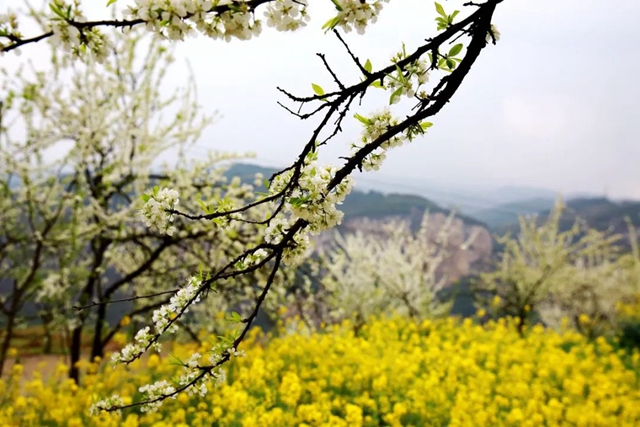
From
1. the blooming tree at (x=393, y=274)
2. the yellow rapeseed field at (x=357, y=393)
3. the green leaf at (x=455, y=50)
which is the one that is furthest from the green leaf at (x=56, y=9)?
the blooming tree at (x=393, y=274)

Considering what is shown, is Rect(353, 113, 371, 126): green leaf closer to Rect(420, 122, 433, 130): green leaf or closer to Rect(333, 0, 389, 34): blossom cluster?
Rect(420, 122, 433, 130): green leaf

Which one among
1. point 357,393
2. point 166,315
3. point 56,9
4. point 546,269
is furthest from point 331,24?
point 546,269

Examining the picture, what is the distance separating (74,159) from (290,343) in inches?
152

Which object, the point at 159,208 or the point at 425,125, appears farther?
the point at 425,125

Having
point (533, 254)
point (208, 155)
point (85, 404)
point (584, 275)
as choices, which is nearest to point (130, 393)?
point (85, 404)

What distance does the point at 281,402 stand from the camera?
Answer: 4887mm

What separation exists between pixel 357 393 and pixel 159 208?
4105 millimetres

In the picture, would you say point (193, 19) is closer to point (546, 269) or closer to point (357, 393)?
point (357, 393)

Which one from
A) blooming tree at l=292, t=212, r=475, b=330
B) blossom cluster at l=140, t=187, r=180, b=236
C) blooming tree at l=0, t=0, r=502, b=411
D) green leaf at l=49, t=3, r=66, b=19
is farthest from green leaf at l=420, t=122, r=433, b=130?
blooming tree at l=292, t=212, r=475, b=330

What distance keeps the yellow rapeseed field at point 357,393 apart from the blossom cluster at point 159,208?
7.83 feet

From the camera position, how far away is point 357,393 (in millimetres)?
5211

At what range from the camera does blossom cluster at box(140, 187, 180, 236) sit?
169 cm

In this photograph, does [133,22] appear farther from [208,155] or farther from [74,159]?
[74,159]

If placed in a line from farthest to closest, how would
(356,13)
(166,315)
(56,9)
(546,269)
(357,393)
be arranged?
(546,269)
(357,393)
(166,315)
(356,13)
(56,9)
